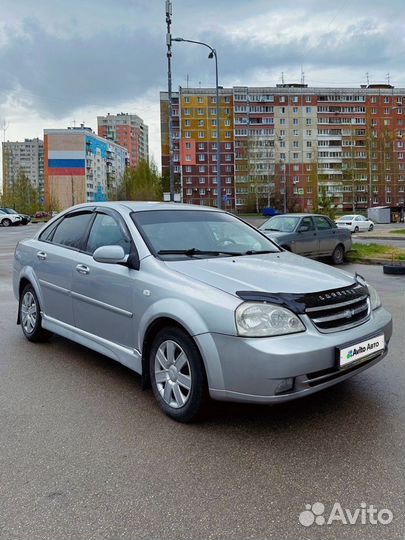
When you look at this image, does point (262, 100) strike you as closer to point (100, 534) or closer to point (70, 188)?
point (70, 188)

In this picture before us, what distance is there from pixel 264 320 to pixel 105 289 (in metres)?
1.61

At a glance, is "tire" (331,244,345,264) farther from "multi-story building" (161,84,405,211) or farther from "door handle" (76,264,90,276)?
"multi-story building" (161,84,405,211)

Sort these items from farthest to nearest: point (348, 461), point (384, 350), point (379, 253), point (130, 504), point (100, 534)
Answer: point (379, 253) → point (384, 350) → point (348, 461) → point (130, 504) → point (100, 534)

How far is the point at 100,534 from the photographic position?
7.66ft

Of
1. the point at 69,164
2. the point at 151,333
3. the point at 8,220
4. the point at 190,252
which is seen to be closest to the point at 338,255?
the point at 190,252

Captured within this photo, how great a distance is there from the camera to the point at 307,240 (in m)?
13.6

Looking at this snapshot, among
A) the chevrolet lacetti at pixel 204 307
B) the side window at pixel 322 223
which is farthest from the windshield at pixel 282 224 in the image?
the chevrolet lacetti at pixel 204 307

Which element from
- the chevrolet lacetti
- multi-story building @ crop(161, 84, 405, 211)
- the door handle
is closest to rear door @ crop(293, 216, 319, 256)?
the chevrolet lacetti

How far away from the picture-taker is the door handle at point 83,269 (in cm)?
449

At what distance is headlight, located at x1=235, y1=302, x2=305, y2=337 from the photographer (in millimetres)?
3148

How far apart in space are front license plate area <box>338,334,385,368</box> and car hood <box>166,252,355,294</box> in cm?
44

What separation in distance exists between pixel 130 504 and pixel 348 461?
51.9 inches

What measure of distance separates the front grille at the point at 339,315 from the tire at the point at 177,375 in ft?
2.72

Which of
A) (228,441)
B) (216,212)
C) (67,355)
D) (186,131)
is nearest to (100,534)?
(228,441)
